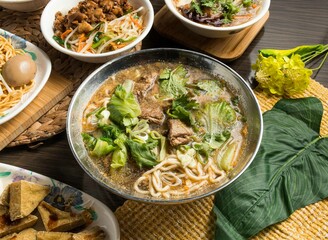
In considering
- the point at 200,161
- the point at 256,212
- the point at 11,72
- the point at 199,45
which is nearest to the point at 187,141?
the point at 200,161

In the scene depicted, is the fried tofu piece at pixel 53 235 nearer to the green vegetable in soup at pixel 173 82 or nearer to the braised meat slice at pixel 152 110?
the braised meat slice at pixel 152 110

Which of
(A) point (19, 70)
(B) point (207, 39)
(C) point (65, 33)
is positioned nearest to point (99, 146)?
(A) point (19, 70)

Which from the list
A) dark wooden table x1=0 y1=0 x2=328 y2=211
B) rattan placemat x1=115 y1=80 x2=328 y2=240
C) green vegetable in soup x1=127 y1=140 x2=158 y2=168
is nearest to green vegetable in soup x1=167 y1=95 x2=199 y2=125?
green vegetable in soup x1=127 y1=140 x2=158 y2=168

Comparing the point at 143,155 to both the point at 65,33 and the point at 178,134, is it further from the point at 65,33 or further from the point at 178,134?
the point at 65,33

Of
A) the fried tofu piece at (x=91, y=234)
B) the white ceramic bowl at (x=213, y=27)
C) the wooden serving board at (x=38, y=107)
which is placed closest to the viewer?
the fried tofu piece at (x=91, y=234)

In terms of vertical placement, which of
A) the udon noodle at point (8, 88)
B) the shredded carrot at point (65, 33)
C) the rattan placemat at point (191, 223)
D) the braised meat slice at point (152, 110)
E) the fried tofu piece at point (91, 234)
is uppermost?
the shredded carrot at point (65, 33)

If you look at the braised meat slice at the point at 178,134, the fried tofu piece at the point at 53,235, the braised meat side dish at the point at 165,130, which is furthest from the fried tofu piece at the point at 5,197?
the braised meat slice at the point at 178,134
